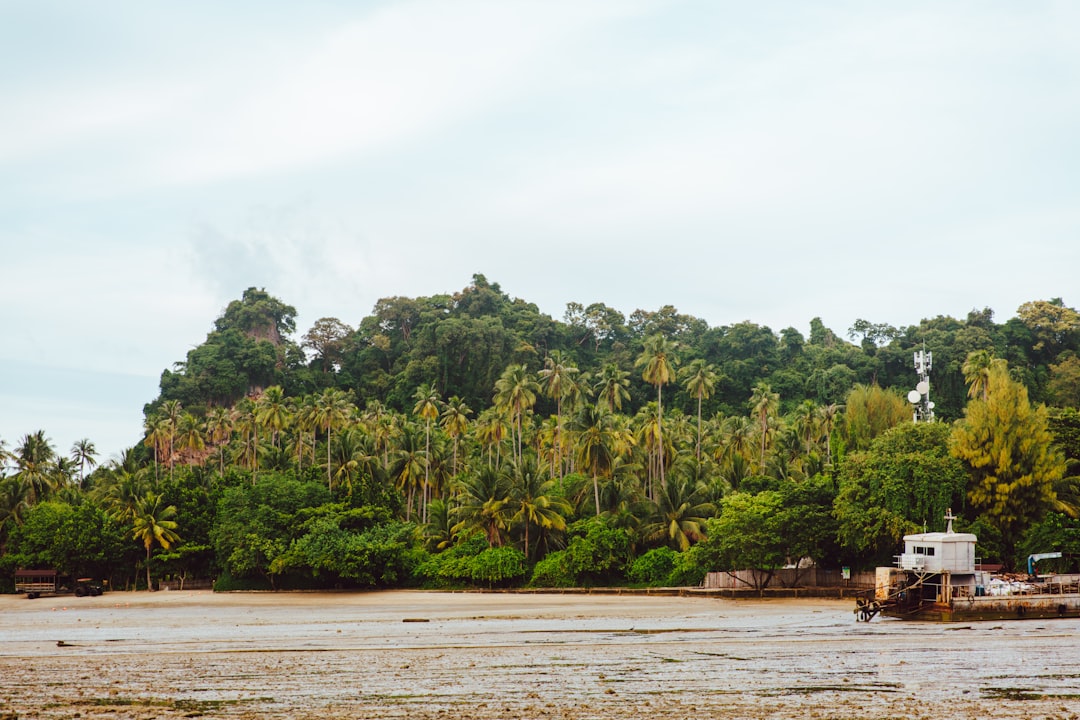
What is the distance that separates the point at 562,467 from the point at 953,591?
170 ft

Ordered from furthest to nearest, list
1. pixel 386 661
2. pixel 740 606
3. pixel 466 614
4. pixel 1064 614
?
pixel 740 606
pixel 466 614
pixel 1064 614
pixel 386 661

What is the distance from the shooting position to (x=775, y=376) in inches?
4855

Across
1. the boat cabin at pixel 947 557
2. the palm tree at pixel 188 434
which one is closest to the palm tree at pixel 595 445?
the boat cabin at pixel 947 557

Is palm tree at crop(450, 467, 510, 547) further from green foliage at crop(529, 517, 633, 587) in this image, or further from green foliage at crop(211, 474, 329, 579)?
green foliage at crop(211, 474, 329, 579)

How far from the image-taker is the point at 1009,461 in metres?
55.6

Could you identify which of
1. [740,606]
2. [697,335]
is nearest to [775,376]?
[697,335]

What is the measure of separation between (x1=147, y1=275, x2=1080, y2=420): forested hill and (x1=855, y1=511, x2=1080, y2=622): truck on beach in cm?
6466

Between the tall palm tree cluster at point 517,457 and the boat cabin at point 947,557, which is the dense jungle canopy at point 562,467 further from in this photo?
the boat cabin at point 947,557

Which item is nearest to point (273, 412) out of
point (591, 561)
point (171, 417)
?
point (171, 417)

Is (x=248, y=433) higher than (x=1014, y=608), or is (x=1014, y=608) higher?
(x=248, y=433)

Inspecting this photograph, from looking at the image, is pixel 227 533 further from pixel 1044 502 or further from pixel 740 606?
pixel 1044 502

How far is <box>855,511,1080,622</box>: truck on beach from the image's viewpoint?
4156cm

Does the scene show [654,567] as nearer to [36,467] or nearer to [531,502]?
[531,502]

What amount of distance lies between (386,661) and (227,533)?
169ft
